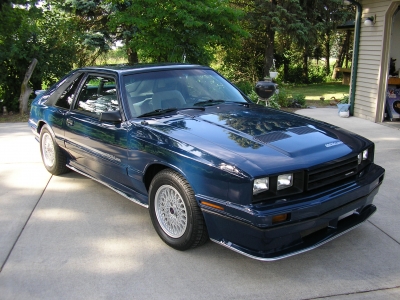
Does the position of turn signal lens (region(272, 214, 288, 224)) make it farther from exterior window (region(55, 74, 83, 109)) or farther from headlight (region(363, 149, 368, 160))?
exterior window (region(55, 74, 83, 109))

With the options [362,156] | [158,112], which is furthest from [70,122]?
[362,156]

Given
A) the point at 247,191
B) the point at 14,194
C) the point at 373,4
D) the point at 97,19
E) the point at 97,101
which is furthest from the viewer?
the point at 97,19

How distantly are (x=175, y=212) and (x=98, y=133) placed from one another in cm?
137

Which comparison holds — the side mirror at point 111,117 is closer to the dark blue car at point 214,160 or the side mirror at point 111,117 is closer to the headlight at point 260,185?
the dark blue car at point 214,160

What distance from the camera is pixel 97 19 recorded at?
664 inches

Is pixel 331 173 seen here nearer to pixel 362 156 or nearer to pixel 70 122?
pixel 362 156

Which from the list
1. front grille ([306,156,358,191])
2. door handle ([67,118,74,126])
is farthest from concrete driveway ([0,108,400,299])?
door handle ([67,118,74,126])

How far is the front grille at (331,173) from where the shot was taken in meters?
3.20

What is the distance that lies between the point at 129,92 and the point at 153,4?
26.2 feet

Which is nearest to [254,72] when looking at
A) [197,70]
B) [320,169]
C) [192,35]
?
[192,35]

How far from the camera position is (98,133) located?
443cm

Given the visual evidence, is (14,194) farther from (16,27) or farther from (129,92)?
(16,27)

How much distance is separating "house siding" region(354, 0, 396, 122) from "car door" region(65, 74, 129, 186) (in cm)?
675

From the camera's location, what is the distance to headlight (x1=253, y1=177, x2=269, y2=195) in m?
3.01
